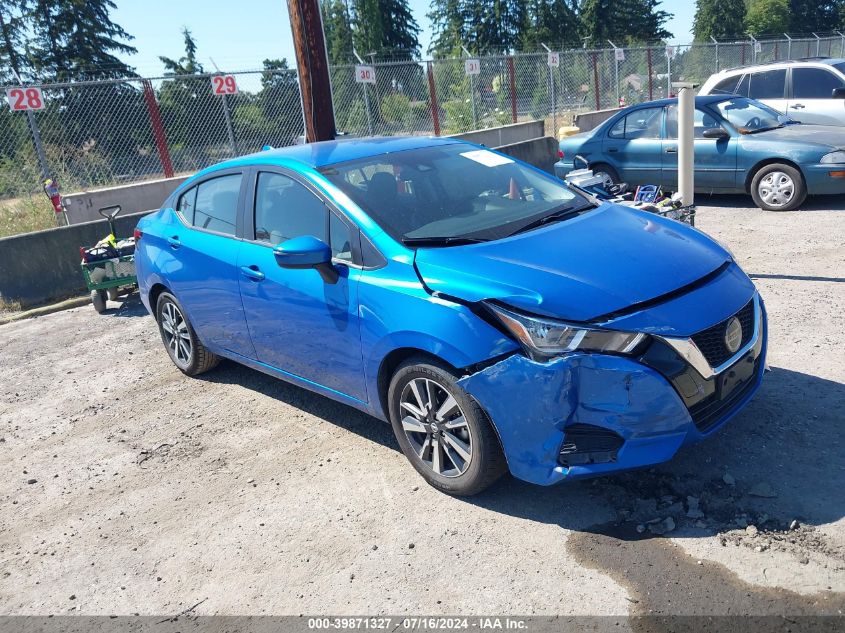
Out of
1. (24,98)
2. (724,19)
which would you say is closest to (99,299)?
(24,98)

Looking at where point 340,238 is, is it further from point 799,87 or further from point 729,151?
point 799,87

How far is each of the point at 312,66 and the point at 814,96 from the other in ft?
28.1

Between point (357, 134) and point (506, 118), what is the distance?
566 centimetres

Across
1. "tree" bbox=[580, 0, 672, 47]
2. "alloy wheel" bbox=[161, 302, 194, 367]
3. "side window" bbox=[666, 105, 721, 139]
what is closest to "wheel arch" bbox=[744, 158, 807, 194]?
"side window" bbox=[666, 105, 721, 139]

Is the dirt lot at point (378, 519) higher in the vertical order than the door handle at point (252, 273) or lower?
lower

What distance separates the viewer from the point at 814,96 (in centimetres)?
1172

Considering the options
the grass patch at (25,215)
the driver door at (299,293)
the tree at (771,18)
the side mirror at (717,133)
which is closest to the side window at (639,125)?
the side mirror at (717,133)

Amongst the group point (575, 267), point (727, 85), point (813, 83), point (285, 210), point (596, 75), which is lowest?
point (575, 267)

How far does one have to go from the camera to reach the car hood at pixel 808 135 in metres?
8.75

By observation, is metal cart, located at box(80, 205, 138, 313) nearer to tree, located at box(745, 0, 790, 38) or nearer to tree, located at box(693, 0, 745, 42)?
tree, located at box(745, 0, 790, 38)

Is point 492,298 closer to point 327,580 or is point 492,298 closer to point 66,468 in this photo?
point 327,580

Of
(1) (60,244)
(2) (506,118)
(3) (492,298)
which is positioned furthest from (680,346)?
(2) (506,118)

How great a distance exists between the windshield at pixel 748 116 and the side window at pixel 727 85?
2597 millimetres

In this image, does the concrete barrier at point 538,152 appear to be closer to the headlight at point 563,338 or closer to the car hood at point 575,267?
the car hood at point 575,267
